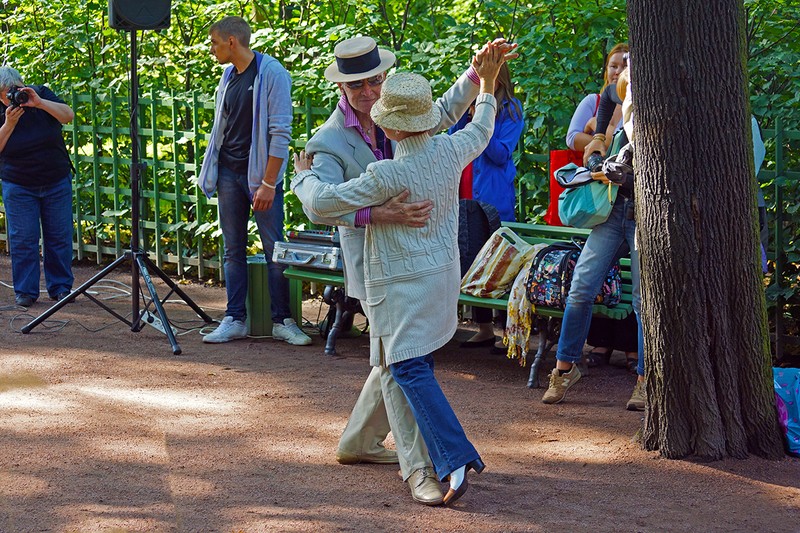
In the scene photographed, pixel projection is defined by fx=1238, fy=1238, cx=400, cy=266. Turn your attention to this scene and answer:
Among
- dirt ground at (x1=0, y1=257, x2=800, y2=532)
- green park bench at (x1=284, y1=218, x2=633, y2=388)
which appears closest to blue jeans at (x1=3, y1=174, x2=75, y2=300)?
dirt ground at (x1=0, y1=257, x2=800, y2=532)

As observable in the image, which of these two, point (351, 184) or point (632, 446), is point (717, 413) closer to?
point (632, 446)

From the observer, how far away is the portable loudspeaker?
26.5 ft

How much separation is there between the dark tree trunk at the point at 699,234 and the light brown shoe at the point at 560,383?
1.02 metres

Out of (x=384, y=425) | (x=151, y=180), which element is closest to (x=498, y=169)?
(x=384, y=425)

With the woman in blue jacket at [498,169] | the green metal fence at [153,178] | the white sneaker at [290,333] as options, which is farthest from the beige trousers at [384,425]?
the green metal fence at [153,178]

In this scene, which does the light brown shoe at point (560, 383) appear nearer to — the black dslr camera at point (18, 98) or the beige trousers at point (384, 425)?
the beige trousers at point (384, 425)

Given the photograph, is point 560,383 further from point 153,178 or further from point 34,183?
point 153,178

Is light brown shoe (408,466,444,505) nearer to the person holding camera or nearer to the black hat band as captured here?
the black hat band

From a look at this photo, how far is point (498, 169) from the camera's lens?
7.65 meters

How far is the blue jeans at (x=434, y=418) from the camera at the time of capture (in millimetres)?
4789

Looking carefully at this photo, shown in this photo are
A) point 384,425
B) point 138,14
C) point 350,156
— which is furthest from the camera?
point 138,14

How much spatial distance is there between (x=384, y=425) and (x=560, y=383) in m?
1.40

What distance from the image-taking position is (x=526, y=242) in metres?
7.30

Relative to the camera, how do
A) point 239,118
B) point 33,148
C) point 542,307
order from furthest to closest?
point 33,148, point 239,118, point 542,307
